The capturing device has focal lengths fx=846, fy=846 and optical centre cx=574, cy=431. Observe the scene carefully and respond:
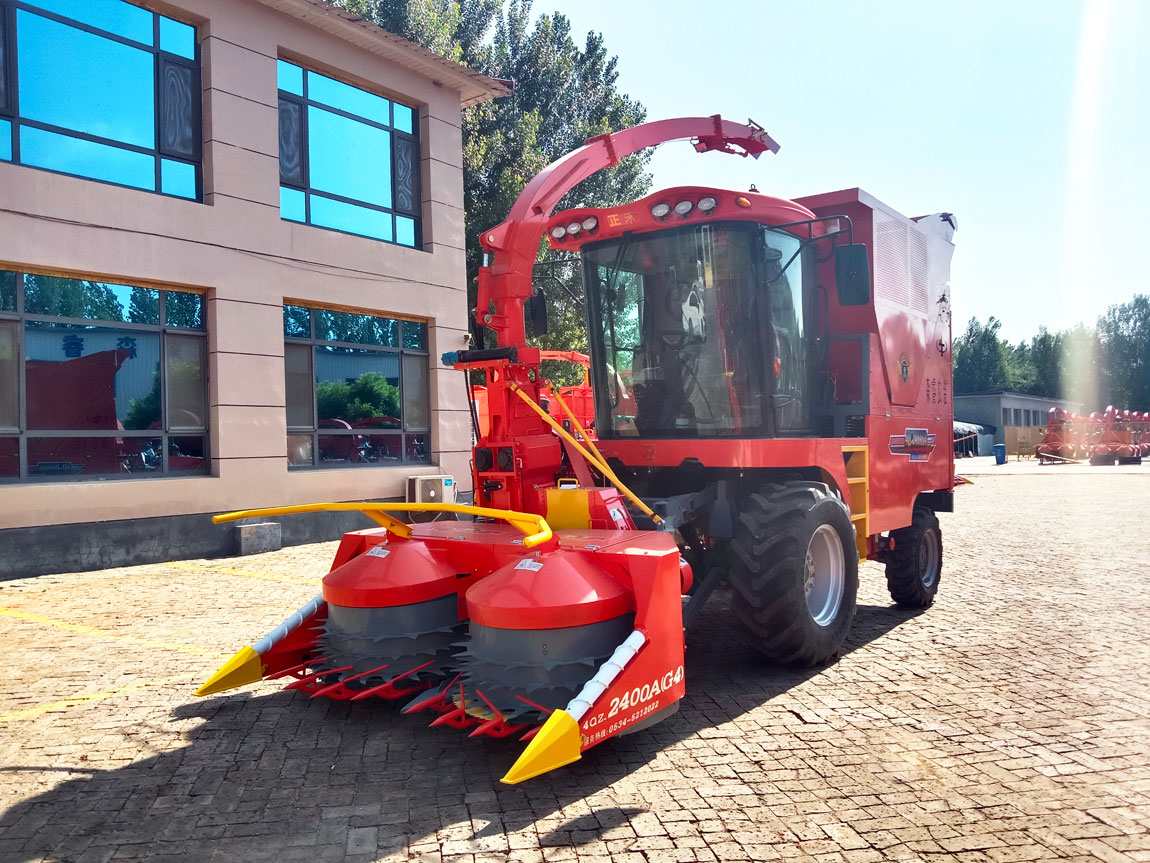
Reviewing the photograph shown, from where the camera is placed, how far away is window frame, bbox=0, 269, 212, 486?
9508 mm

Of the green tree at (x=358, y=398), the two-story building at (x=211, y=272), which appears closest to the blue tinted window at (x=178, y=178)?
the two-story building at (x=211, y=272)

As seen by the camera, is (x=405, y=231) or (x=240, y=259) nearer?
(x=240, y=259)

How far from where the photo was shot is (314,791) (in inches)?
142

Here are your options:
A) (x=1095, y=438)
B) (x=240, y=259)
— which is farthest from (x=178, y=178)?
(x=1095, y=438)

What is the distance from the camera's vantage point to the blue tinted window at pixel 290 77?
12.4m

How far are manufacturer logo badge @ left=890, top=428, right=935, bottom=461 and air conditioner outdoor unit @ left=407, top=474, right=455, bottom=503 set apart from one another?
769cm

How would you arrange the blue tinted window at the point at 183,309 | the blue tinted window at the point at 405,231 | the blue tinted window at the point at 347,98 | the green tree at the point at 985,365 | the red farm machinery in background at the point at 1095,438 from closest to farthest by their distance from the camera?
the blue tinted window at the point at 183,309, the blue tinted window at the point at 347,98, the blue tinted window at the point at 405,231, the red farm machinery in background at the point at 1095,438, the green tree at the point at 985,365

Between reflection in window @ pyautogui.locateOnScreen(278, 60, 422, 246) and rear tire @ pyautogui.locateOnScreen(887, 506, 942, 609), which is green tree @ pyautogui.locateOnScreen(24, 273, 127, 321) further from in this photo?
rear tire @ pyautogui.locateOnScreen(887, 506, 942, 609)

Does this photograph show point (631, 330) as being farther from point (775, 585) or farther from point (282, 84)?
point (282, 84)

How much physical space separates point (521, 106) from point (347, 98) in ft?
40.5

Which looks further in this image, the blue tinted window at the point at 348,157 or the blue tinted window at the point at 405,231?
the blue tinted window at the point at 405,231

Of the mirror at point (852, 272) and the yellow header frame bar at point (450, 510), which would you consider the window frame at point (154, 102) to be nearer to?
the yellow header frame bar at point (450, 510)

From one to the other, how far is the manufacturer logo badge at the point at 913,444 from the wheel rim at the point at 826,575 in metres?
1.57

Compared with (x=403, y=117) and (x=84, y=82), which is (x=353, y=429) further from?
(x=84, y=82)
